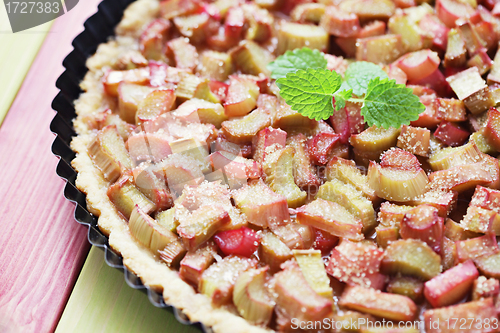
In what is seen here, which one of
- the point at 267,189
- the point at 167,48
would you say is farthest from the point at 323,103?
the point at 167,48

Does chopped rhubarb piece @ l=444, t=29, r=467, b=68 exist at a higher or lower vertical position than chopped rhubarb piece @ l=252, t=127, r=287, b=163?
higher

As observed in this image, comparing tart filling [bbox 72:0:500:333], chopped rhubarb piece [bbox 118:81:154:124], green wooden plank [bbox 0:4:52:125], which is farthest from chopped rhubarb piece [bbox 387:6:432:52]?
green wooden plank [bbox 0:4:52:125]

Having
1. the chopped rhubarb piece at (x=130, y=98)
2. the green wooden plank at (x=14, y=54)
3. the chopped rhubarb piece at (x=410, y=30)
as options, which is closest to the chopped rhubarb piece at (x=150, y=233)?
the chopped rhubarb piece at (x=130, y=98)

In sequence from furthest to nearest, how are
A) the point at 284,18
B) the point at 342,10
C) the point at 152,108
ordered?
the point at 284,18, the point at 342,10, the point at 152,108

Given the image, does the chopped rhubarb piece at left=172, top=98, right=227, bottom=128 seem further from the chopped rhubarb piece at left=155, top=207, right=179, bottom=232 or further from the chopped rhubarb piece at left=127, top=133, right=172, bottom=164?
the chopped rhubarb piece at left=155, top=207, right=179, bottom=232

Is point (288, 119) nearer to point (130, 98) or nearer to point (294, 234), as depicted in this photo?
point (294, 234)

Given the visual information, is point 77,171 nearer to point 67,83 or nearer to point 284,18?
point 67,83
